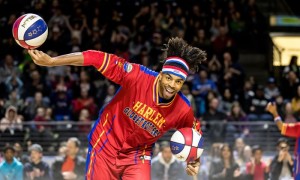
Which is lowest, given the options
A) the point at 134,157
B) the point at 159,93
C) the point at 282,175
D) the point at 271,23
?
the point at 282,175

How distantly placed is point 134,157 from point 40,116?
7.11m

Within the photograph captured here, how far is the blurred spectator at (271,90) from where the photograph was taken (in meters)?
16.8

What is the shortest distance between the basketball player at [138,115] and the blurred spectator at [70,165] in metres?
5.00

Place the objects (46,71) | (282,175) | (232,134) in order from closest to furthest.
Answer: (282,175) → (232,134) → (46,71)

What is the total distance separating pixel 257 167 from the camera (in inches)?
521

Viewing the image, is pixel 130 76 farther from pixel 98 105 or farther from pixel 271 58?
pixel 271 58

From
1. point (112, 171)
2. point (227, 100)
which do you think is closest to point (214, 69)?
point (227, 100)

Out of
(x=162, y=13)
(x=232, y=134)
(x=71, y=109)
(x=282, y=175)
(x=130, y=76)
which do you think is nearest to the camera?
(x=130, y=76)

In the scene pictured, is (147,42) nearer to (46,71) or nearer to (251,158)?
(46,71)

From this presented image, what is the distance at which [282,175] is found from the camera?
13.1 metres

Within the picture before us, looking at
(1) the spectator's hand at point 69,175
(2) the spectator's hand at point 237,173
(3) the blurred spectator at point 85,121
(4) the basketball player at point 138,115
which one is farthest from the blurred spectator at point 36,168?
(4) the basketball player at point 138,115

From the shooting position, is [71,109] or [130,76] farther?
[71,109]

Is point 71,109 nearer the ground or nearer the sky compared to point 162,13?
nearer the ground

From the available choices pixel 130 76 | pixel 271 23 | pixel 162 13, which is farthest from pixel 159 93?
pixel 271 23
